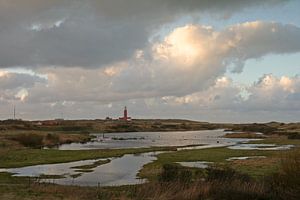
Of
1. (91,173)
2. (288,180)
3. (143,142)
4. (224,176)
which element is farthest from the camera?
(143,142)

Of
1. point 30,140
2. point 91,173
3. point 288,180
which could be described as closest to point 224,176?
point 288,180

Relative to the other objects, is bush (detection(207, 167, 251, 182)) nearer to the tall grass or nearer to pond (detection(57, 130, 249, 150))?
pond (detection(57, 130, 249, 150))

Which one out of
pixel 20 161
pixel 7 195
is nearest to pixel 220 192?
pixel 7 195

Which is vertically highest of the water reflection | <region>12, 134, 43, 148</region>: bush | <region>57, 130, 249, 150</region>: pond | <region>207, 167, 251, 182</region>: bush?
<region>12, 134, 43, 148</region>: bush

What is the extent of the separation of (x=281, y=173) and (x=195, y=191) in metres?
4.32

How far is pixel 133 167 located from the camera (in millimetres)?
49594

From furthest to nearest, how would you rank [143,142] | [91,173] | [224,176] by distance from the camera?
1. [143,142]
2. [91,173]
3. [224,176]

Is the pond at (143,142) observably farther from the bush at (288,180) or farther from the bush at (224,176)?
the bush at (288,180)

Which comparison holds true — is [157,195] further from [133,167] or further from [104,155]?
[104,155]

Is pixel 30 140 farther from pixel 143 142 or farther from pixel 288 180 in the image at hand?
pixel 288 180

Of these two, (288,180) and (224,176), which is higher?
(288,180)

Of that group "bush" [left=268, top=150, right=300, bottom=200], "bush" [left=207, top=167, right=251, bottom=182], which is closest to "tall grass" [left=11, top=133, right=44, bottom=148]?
"bush" [left=207, top=167, right=251, bottom=182]

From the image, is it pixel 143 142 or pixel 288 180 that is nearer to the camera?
pixel 288 180

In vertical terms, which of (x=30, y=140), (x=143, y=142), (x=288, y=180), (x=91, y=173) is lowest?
(x=91, y=173)
